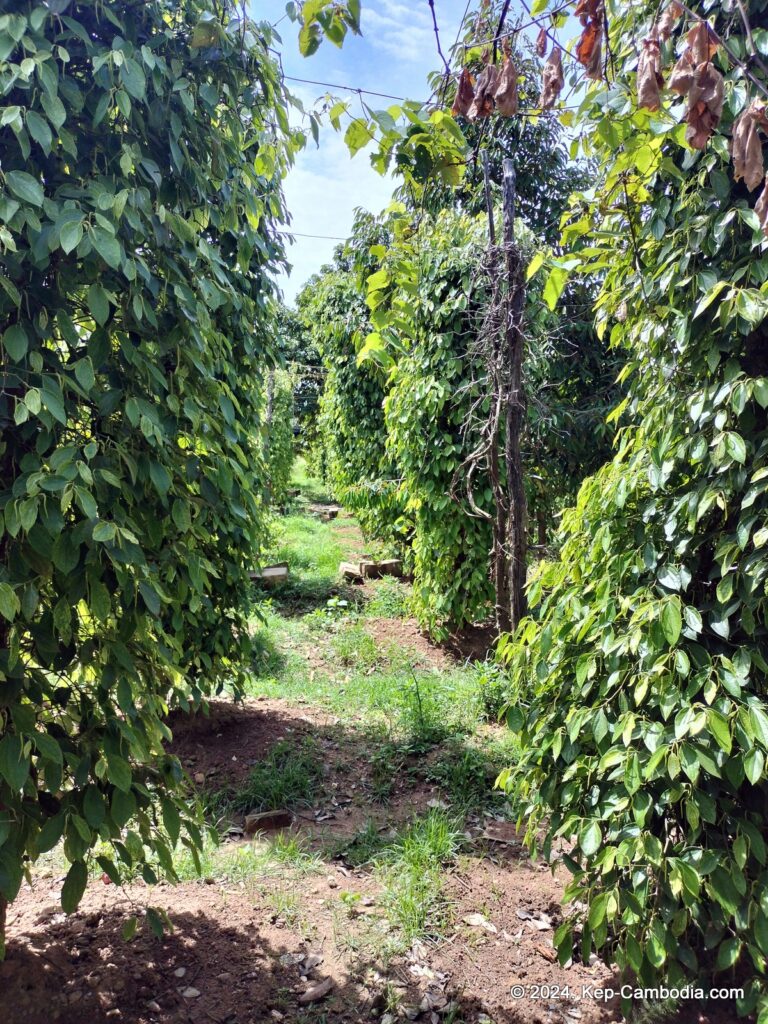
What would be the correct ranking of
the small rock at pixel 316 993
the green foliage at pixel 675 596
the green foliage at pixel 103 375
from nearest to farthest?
the green foliage at pixel 103 375
the green foliage at pixel 675 596
the small rock at pixel 316 993

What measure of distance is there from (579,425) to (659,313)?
14.1ft

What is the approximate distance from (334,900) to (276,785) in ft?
3.27

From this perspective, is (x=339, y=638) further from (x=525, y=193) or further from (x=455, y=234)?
(x=525, y=193)

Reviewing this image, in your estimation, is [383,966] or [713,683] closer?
[713,683]

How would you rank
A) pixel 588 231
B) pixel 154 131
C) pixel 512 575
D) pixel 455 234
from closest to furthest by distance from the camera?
pixel 154 131 < pixel 588 231 < pixel 512 575 < pixel 455 234

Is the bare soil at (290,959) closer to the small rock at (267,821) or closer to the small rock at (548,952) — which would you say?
the small rock at (548,952)

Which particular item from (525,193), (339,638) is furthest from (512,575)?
(525,193)

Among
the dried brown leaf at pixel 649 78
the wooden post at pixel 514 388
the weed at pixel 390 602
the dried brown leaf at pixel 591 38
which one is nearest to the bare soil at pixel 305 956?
the wooden post at pixel 514 388

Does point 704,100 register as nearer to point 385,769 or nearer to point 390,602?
point 385,769

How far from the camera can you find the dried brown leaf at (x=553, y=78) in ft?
4.69

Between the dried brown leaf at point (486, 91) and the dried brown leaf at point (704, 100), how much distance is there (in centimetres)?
46

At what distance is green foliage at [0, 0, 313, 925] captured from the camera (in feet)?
4.55

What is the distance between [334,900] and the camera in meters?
2.74

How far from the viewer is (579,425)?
20.2 ft
